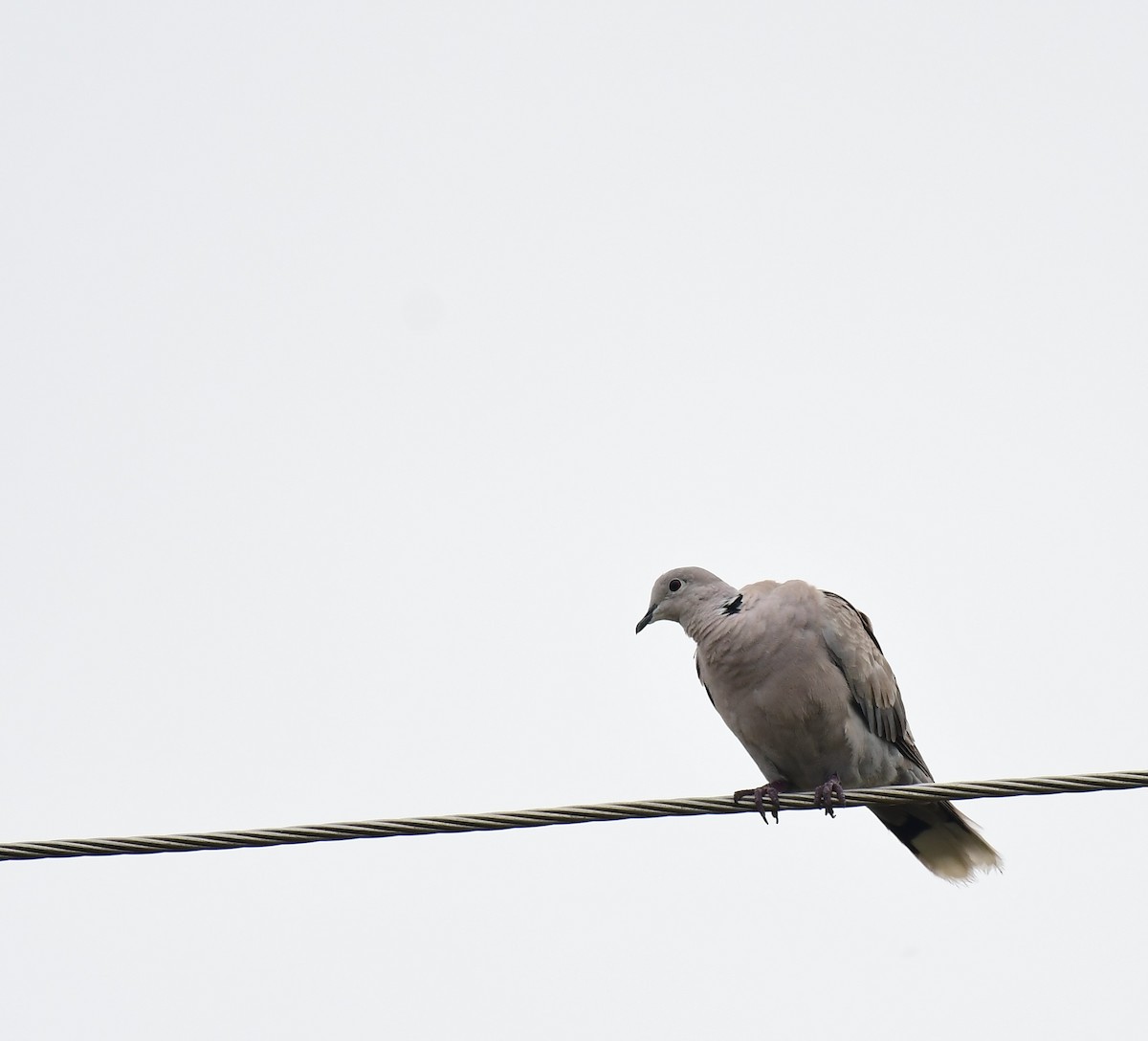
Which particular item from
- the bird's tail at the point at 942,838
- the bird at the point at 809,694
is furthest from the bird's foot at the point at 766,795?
the bird's tail at the point at 942,838

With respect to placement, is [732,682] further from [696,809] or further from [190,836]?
[190,836]

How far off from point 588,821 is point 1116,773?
1.27 metres

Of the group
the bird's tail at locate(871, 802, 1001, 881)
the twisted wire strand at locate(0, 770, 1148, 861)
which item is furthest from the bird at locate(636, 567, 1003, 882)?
the twisted wire strand at locate(0, 770, 1148, 861)

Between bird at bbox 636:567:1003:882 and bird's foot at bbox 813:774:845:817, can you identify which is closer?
bird's foot at bbox 813:774:845:817

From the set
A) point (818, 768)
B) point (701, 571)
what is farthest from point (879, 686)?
point (701, 571)

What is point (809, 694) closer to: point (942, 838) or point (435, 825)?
point (942, 838)

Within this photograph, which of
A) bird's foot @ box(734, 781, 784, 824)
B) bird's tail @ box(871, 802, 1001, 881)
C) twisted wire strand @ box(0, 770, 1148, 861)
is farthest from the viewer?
bird's tail @ box(871, 802, 1001, 881)

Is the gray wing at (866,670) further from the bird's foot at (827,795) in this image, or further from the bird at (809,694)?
the bird's foot at (827,795)

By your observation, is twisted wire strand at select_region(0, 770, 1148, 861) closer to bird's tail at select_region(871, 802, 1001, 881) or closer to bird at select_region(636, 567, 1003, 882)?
bird at select_region(636, 567, 1003, 882)

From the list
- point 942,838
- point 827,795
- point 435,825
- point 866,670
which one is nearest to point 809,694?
point 866,670

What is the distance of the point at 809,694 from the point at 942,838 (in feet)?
3.01

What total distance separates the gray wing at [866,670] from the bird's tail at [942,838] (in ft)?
0.84

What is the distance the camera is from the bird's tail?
6.12m

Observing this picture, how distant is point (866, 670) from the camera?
606 centimetres
